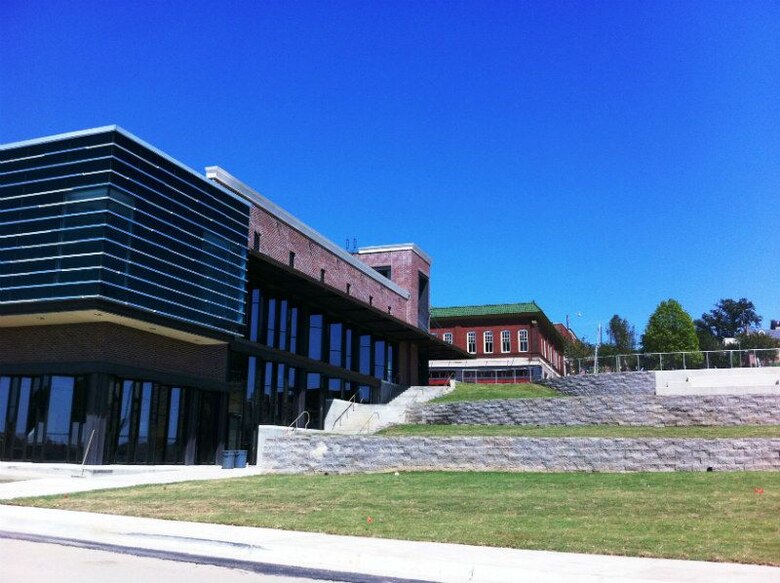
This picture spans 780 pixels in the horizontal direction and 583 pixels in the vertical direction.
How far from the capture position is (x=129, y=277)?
894 inches

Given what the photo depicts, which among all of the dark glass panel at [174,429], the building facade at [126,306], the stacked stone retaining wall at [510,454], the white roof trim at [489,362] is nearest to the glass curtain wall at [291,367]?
the building facade at [126,306]

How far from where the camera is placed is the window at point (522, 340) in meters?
71.8

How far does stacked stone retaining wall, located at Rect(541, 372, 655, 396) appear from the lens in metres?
36.2

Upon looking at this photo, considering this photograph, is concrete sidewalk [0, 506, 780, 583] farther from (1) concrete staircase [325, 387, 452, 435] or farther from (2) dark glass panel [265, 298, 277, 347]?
(1) concrete staircase [325, 387, 452, 435]

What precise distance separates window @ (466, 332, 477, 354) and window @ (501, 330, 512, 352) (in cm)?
293

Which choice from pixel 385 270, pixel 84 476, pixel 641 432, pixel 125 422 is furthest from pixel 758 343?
pixel 84 476

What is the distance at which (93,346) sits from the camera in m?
23.6

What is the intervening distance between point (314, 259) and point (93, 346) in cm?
1694

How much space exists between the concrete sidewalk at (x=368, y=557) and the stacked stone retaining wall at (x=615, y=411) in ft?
70.1

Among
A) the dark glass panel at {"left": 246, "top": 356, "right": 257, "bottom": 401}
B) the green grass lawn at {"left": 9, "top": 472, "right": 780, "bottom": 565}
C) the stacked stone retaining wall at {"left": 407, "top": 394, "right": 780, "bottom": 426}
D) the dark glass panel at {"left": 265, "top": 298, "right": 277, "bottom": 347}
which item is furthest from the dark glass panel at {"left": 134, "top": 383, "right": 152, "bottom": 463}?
the stacked stone retaining wall at {"left": 407, "top": 394, "right": 780, "bottom": 426}

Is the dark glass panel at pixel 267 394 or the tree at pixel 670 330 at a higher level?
the tree at pixel 670 330

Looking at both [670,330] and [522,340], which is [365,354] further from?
[670,330]

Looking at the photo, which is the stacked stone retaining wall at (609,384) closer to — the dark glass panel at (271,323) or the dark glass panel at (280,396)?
the dark glass panel at (280,396)

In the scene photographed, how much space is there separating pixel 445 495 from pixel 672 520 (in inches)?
197
